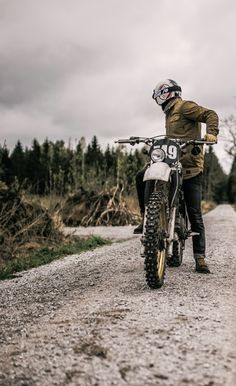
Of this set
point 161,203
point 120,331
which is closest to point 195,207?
point 161,203

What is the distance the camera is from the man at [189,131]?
17.5ft

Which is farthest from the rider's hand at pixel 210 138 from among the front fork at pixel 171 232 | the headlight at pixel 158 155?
the front fork at pixel 171 232

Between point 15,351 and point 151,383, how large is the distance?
3.12 feet

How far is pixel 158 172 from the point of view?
4473 mm

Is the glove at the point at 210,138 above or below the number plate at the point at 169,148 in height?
above

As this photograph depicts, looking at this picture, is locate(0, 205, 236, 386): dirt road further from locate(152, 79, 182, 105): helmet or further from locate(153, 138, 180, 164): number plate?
locate(152, 79, 182, 105): helmet

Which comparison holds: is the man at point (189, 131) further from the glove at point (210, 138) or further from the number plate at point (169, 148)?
the number plate at point (169, 148)

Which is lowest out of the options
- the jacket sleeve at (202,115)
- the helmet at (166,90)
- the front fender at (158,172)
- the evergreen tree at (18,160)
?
the front fender at (158,172)

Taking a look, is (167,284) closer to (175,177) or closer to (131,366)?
(175,177)

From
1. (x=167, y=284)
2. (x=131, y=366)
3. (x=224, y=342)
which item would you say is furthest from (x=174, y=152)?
(x=131, y=366)

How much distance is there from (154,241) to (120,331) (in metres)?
1.34

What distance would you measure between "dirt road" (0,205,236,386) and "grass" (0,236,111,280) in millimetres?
1459

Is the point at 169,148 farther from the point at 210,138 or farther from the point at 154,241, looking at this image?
the point at 154,241

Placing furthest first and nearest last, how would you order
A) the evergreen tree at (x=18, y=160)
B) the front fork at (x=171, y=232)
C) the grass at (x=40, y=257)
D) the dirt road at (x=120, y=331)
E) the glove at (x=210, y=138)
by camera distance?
the evergreen tree at (x=18, y=160) → the grass at (x=40, y=257) → the glove at (x=210, y=138) → the front fork at (x=171, y=232) → the dirt road at (x=120, y=331)
